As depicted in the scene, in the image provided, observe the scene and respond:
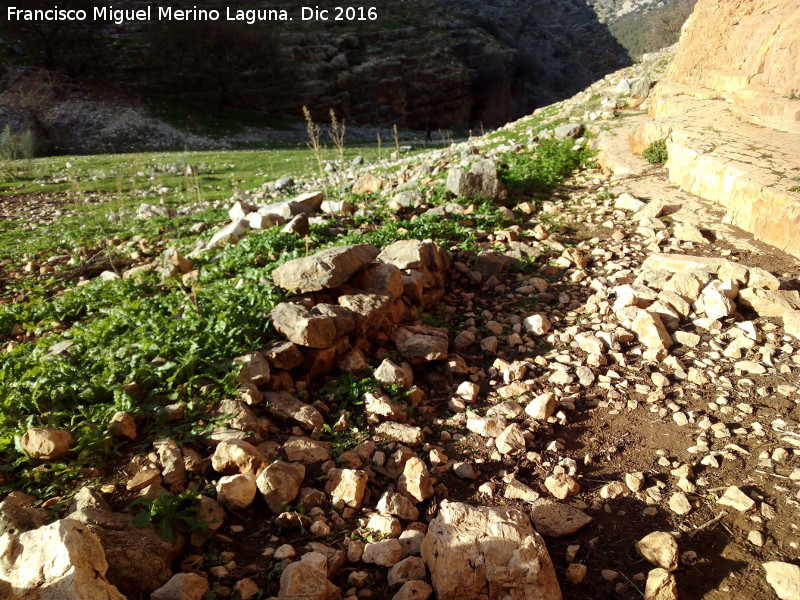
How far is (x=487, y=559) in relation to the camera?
1936mm

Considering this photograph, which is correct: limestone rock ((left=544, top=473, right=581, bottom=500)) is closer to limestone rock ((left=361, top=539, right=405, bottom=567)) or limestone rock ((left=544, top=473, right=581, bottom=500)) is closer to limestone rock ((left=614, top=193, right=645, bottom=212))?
limestone rock ((left=361, top=539, right=405, bottom=567))

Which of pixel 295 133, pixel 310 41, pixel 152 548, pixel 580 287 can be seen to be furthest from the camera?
pixel 310 41

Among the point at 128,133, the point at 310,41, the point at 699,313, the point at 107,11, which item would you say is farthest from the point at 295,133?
the point at 699,313

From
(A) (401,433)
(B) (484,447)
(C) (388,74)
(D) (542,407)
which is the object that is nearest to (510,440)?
(B) (484,447)

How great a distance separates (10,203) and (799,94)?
12129 millimetres

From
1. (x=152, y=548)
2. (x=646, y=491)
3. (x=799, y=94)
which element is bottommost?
(x=646, y=491)

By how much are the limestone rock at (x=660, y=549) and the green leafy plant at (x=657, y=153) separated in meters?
5.71

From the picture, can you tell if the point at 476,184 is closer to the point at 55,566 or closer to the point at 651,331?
the point at 651,331

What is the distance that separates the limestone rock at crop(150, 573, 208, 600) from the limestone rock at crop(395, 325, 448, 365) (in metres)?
1.99

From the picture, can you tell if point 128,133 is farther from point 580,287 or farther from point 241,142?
point 580,287

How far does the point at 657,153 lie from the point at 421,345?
16.0 feet

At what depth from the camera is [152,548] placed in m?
2.02

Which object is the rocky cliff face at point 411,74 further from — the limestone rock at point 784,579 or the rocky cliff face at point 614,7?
the rocky cliff face at point 614,7

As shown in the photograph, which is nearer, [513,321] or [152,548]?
[152,548]
